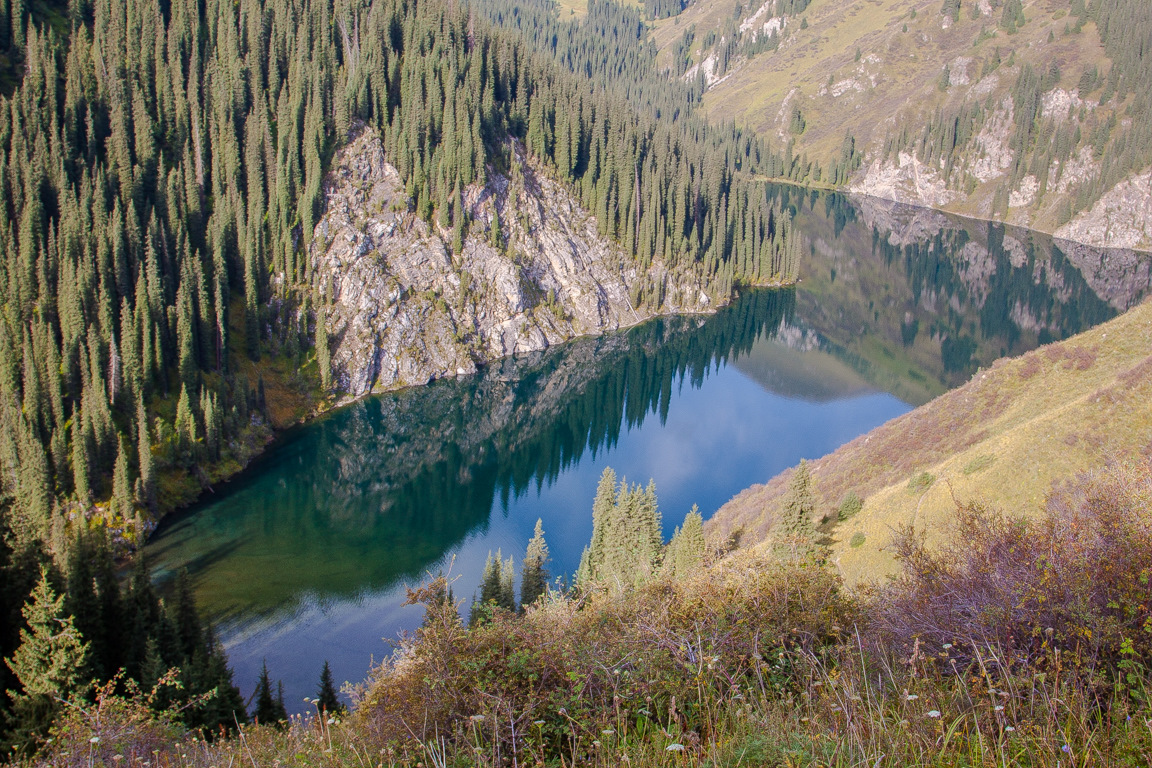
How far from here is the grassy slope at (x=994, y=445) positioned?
3225cm

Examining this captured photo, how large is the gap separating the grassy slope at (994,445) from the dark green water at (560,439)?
1996 cm

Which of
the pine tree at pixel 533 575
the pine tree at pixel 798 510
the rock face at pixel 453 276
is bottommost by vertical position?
the pine tree at pixel 533 575

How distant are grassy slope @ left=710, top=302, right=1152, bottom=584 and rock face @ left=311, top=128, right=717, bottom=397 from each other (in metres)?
57.7

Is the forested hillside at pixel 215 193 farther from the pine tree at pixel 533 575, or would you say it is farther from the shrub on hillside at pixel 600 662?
the shrub on hillside at pixel 600 662

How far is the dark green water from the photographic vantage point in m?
53.5

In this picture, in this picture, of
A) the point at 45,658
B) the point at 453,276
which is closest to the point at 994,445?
the point at 45,658

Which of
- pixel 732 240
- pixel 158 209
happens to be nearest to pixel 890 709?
pixel 158 209

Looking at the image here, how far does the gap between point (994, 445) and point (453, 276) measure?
85088mm

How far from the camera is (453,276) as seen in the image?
108250 mm

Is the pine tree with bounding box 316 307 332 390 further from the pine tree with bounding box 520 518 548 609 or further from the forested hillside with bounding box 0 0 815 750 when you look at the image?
the pine tree with bounding box 520 518 548 609

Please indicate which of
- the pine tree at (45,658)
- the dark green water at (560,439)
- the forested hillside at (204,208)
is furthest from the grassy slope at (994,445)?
the forested hillside at (204,208)

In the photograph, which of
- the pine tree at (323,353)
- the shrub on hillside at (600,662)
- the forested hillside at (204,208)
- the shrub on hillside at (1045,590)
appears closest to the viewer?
the shrub on hillside at (600,662)

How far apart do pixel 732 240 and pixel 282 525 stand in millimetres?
119737

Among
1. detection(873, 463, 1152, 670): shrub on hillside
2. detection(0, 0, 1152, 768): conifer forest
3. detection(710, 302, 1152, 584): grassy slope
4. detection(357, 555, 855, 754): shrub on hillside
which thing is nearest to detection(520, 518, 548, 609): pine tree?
detection(0, 0, 1152, 768): conifer forest
